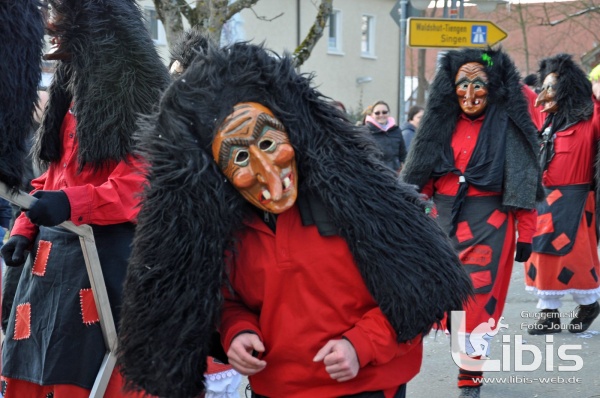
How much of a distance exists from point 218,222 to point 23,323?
1342 millimetres

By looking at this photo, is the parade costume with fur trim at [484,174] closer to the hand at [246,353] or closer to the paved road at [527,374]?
the paved road at [527,374]

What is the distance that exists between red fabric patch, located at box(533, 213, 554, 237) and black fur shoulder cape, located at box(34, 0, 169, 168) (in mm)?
4289

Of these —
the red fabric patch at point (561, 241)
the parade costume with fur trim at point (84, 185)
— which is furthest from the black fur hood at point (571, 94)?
the parade costume with fur trim at point (84, 185)

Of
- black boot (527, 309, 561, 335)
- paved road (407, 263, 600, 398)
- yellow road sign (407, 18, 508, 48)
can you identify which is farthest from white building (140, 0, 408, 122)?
paved road (407, 263, 600, 398)

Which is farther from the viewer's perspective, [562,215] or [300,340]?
[562,215]

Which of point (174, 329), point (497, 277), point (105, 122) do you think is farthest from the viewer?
point (497, 277)

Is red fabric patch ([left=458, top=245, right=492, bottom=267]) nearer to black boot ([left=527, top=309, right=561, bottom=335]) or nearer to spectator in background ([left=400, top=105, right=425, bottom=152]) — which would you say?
black boot ([left=527, top=309, right=561, bottom=335])

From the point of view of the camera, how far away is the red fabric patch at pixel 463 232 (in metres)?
5.18

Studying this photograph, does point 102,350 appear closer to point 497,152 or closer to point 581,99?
point 497,152

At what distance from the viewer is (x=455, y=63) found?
5449 millimetres

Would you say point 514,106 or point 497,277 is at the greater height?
point 514,106

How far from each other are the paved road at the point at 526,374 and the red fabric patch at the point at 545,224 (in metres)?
0.79

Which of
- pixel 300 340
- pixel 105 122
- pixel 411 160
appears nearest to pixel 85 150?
pixel 105 122

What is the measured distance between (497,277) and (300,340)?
289cm
